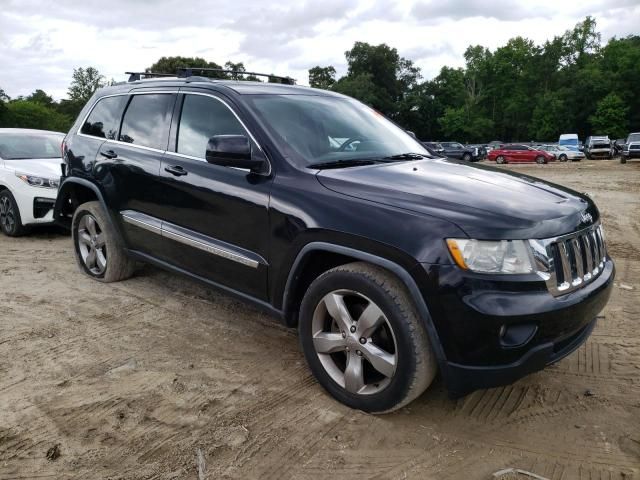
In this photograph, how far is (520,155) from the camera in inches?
1463

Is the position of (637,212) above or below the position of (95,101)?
below

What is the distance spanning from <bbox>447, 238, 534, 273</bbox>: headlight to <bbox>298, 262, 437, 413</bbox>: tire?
0.34 m

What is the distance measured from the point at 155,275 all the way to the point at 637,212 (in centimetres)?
882

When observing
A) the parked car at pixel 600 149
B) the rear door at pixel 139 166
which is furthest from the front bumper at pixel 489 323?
the parked car at pixel 600 149

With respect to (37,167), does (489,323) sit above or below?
below

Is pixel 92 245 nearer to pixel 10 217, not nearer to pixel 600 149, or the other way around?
pixel 10 217

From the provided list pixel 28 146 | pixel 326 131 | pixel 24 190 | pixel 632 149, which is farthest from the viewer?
pixel 632 149

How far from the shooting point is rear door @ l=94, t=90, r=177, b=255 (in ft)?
13.5

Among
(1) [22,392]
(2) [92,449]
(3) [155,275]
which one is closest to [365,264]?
(2) [92,449]

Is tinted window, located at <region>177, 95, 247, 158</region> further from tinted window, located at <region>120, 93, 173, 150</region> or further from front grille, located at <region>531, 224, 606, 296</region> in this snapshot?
front grille, located at <region>531, 224, 606, 296</region>

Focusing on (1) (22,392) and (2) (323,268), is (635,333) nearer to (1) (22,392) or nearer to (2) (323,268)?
(2) (323,268)

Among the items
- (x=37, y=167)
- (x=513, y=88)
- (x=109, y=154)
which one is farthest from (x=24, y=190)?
(x=513, y=88)

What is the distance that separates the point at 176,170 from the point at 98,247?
1690 mm

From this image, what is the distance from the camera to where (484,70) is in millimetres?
78438
